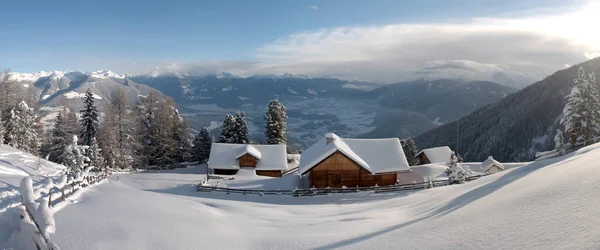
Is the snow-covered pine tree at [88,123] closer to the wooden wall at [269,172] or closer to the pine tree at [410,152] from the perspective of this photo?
the wooden wall at [269,172]

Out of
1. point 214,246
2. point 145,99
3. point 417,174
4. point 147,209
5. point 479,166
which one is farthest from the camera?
point 145,99

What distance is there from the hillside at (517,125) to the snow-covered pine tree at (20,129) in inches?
5282

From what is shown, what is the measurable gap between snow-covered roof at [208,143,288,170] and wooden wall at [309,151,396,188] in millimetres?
11419

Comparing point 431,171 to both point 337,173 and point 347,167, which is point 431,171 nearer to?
point 347,167

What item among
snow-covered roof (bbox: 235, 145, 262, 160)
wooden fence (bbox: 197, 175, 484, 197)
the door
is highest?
snow-covered roof (bbox: 235, 145, 262, 160)

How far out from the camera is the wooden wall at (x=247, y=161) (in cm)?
4750

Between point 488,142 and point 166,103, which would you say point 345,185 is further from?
point 488,142

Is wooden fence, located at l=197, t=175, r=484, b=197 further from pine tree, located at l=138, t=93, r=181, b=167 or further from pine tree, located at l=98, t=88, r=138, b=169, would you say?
pine tree, located at l=138, t=93, r=181, b=167

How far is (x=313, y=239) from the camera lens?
11.0 m

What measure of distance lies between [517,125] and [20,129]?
156 metres

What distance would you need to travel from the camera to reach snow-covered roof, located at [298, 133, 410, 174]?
1431 inches

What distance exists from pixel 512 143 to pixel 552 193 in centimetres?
14644

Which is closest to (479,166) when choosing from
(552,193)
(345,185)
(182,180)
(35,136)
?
(345,185)

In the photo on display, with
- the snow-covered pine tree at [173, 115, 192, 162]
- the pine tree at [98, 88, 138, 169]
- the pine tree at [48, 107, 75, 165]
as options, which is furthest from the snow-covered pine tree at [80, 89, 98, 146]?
the snow-covered pine tree at [173, 115, 192, 162]
